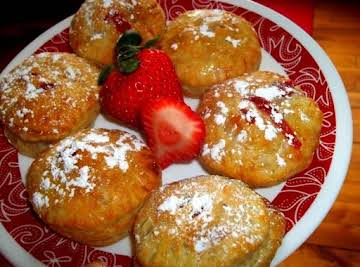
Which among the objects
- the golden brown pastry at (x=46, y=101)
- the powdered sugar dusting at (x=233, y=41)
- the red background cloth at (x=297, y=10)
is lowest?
the red background cloth at (x=297, y=10)

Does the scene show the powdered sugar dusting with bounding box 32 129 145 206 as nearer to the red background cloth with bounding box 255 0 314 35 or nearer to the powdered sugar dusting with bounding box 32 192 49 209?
the powdered sugar dusting with bounding box 32 192 49 209

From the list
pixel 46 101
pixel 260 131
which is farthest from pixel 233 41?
pixel 46 101

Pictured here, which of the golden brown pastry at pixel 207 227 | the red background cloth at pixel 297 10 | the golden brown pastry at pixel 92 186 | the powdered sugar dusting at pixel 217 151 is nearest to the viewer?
the golden brown pastry at pixel 207 227

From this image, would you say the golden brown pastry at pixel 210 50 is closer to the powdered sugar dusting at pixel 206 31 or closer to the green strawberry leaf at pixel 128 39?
the powdered sugar dusting at pixel 206 31

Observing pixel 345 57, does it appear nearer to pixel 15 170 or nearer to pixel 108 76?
pixel 108 76

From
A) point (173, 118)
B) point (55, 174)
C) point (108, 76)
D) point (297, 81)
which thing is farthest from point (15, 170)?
point (297, 81)

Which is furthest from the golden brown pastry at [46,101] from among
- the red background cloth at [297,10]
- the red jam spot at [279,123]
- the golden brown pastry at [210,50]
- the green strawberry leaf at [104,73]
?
the red background cloth at [297,10]

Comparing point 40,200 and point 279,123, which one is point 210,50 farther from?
point 40,200
